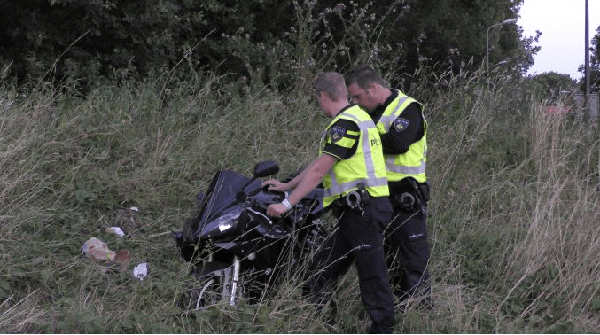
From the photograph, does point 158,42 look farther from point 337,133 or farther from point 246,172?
point 337,133

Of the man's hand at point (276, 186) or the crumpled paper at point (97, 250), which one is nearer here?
the man's hand at point (276, 186)

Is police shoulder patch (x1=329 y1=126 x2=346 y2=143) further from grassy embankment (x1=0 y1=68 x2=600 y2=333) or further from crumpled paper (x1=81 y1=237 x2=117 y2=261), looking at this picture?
crumpled paper (x1=81 y1=237 x2=117 y2=261)

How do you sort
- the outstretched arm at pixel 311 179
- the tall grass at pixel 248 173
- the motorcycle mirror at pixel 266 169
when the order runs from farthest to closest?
1. the tall grass at pixel 248 173
2. the outstretched arm at pixel 311 179
3. the motorcycle mirror at pixel 266 169

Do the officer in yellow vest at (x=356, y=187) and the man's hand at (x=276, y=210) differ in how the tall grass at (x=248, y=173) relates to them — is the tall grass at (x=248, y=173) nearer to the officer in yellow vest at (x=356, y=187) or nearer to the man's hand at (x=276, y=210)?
the officer in yellow vest at (x=356, y=187)

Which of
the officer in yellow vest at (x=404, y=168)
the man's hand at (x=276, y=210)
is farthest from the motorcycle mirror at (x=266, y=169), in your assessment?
the officer in yellow vest at (x=404, y=168)

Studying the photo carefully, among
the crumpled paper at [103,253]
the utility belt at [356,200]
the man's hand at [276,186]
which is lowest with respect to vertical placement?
the crumpled paper at [103,253]

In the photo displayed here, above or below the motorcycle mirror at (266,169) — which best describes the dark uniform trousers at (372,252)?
below

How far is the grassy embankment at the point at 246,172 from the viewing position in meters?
5.00

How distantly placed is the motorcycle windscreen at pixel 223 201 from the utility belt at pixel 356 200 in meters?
0.58

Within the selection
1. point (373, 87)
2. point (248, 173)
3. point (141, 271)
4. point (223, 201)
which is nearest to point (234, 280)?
point (223, 201)

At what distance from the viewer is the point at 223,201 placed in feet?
15.6

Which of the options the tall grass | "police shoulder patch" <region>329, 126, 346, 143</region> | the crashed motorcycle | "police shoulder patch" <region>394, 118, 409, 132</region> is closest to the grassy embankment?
the tall grass

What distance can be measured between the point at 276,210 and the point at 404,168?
1.14 m

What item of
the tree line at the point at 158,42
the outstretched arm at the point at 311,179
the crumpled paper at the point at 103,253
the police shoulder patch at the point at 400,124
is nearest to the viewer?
the outstretched arm at the point at 311,179
